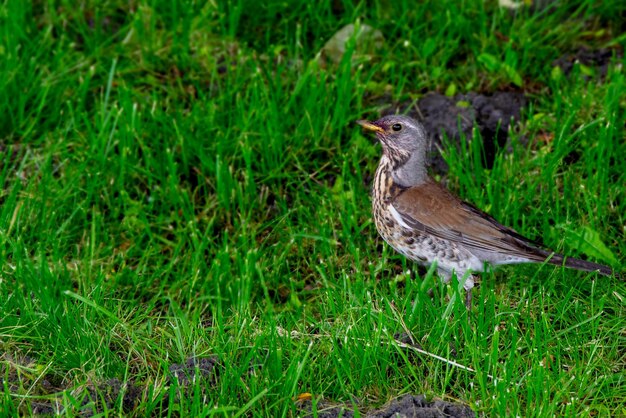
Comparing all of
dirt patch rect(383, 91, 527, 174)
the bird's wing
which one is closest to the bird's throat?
the bird's wing

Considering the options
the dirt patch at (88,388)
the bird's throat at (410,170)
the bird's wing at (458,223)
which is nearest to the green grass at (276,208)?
the dirt patch at (88,388)

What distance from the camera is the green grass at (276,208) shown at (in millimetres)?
4441

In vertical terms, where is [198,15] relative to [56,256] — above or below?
above

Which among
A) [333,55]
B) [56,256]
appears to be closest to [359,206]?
[333,55]

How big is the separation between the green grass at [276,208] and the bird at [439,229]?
18 cm

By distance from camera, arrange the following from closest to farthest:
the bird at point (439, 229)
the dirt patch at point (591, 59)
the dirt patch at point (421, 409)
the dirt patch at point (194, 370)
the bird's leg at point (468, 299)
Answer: the dirt patch at point (421, 409) < the dirt patch at point (194, 370) < the bird's leg at point (468, 299) < the bird at point (439, 229) < the dirt patch at point (591, 59)

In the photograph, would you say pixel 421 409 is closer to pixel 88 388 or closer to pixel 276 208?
pixel 88 388

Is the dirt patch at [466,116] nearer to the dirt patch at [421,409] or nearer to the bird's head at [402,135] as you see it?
the bird's head at [402,135]

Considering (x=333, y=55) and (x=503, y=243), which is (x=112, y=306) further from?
(x=333, y=55)

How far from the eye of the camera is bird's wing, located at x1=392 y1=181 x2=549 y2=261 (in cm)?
516

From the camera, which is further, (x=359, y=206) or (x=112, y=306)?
(x=359, y=206)

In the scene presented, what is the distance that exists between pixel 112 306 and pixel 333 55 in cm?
280

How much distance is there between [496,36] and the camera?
7.00 meters

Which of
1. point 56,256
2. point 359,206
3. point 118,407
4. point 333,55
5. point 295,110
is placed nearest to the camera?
point 118,407
